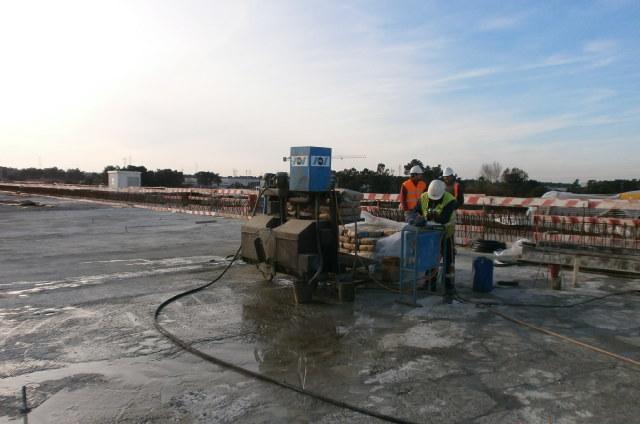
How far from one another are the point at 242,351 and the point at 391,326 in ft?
6.52

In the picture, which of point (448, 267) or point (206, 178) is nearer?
point (448, 267)

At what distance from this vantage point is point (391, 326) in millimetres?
6133

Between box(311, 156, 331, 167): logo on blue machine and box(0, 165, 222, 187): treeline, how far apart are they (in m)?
59.6

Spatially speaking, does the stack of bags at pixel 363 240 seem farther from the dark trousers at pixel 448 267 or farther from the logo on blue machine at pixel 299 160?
the logo on blue machine at pixel 299 160

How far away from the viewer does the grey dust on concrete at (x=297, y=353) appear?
12.8 ft

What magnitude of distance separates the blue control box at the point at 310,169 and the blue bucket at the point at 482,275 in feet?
9.37

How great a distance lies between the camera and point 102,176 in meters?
79.8

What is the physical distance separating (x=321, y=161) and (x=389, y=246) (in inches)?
84.6

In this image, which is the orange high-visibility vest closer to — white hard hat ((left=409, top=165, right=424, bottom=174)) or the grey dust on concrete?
white hard hat ((left=409, top=165, right=424, bottom=174))

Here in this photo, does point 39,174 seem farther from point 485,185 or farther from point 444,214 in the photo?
point 444,214

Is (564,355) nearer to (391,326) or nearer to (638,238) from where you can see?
(391,326)

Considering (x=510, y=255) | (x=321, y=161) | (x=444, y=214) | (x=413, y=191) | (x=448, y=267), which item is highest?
(x=321, y=161)

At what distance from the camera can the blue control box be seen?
7582 millimetres

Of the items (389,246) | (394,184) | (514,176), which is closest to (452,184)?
(389,246)
